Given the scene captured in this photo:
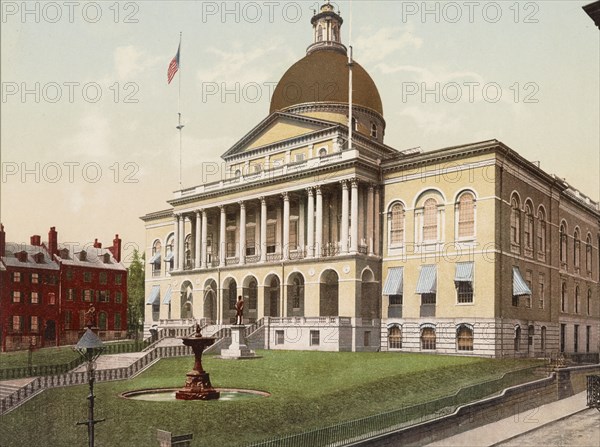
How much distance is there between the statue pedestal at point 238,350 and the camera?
42500 mm

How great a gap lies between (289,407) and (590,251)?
49.0 meters

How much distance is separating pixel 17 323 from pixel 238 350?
109 feet

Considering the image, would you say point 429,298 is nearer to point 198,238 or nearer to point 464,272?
point 464,272

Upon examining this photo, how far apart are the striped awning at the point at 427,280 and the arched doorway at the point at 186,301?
76.4 feet

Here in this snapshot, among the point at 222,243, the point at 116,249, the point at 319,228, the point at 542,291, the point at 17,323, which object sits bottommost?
the point at 17,323

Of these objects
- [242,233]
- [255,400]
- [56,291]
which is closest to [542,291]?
[242,233]

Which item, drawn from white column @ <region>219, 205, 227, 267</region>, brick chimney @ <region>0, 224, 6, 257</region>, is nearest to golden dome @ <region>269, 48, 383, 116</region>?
white column @ <region>219, 205, 227, 267</region>

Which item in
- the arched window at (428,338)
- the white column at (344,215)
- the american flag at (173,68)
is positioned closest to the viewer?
the american flag at (173,68)

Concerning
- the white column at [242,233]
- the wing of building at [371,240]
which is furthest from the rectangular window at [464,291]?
the white column at [242,233]

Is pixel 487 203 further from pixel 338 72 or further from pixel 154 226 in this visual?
pixel 154 226

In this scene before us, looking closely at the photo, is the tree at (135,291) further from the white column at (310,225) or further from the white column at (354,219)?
the white column at (354,219)

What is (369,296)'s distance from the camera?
170 ft

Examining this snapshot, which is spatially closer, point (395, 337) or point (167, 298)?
point (395, 337)

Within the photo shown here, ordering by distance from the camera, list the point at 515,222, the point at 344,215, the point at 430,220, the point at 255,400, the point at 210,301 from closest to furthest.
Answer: the point at 255,400, the point at 515,222, the point at 430,220, the point at 344,215, the point at 210,301
